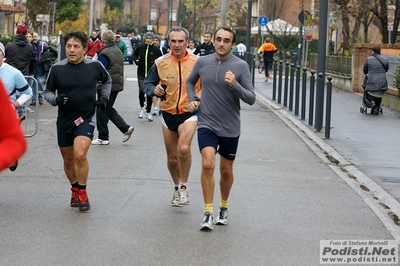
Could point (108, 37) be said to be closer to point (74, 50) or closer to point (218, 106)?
point (74, 50)

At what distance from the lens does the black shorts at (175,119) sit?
852 centimetres

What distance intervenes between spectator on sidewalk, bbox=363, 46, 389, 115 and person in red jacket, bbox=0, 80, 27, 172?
19046mm

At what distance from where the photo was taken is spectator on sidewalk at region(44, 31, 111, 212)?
27.5 ft

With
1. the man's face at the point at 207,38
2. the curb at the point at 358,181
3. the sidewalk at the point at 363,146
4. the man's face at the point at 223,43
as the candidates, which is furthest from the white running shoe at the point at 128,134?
the man's face at the point at 207,38

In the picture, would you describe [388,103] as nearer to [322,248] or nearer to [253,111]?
[253,111]

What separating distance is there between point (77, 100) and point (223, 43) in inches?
65.7

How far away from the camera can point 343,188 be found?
417 inches

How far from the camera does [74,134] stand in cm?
843

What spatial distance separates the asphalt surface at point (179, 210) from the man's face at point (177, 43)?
1548mm

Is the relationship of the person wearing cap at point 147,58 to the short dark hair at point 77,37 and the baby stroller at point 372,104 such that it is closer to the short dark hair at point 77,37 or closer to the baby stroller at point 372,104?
the baby stroller at point 372,104

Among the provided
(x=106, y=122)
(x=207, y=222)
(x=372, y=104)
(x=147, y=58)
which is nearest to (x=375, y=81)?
(x=372, y=104)

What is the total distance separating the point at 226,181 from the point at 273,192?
221cm

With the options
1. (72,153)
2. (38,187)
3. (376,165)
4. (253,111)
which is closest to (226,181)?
(72,153)

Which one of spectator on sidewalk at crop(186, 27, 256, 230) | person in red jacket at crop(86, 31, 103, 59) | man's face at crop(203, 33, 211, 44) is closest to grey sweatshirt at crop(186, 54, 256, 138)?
spectator on sidewalk at crop(186, 27, 256, 230)
